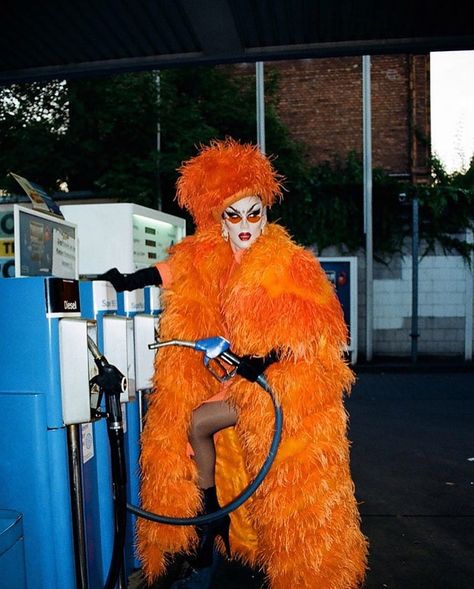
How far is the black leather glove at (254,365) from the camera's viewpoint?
7.60 ft

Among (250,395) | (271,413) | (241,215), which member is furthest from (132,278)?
(271,413)

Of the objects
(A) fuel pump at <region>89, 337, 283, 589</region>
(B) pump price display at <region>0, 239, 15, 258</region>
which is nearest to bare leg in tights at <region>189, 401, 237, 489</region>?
(A) fuel pump at <region>89, 337, 283, 589</region>

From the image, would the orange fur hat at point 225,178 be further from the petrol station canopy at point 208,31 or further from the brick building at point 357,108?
the brick building at point 357,108

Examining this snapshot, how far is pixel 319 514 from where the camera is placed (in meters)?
2.36

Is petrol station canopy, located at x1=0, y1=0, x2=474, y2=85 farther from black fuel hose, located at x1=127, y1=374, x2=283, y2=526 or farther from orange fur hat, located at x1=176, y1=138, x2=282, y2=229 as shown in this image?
black fuel hose, located at x1=127, y1=374, x2=283, y2=526

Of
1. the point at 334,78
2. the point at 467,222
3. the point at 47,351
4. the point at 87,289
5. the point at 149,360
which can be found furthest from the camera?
the point at 334,78

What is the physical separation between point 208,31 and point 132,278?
6.42 feet

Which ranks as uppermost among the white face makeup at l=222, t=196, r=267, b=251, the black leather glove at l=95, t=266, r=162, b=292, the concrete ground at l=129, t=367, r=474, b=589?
the white face makeup at l=222, t=196, r=267, b=251

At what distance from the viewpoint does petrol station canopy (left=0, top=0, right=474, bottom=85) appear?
11.2 ft

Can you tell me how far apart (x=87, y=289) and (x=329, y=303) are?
999 mm

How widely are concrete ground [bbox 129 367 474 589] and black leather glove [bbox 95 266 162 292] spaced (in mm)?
1393

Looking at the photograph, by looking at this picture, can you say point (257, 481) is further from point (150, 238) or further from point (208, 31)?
point (208, 31)

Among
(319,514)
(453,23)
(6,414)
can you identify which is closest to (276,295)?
(319,514)

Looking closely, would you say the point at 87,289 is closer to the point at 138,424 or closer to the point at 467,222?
the point at 138,424
